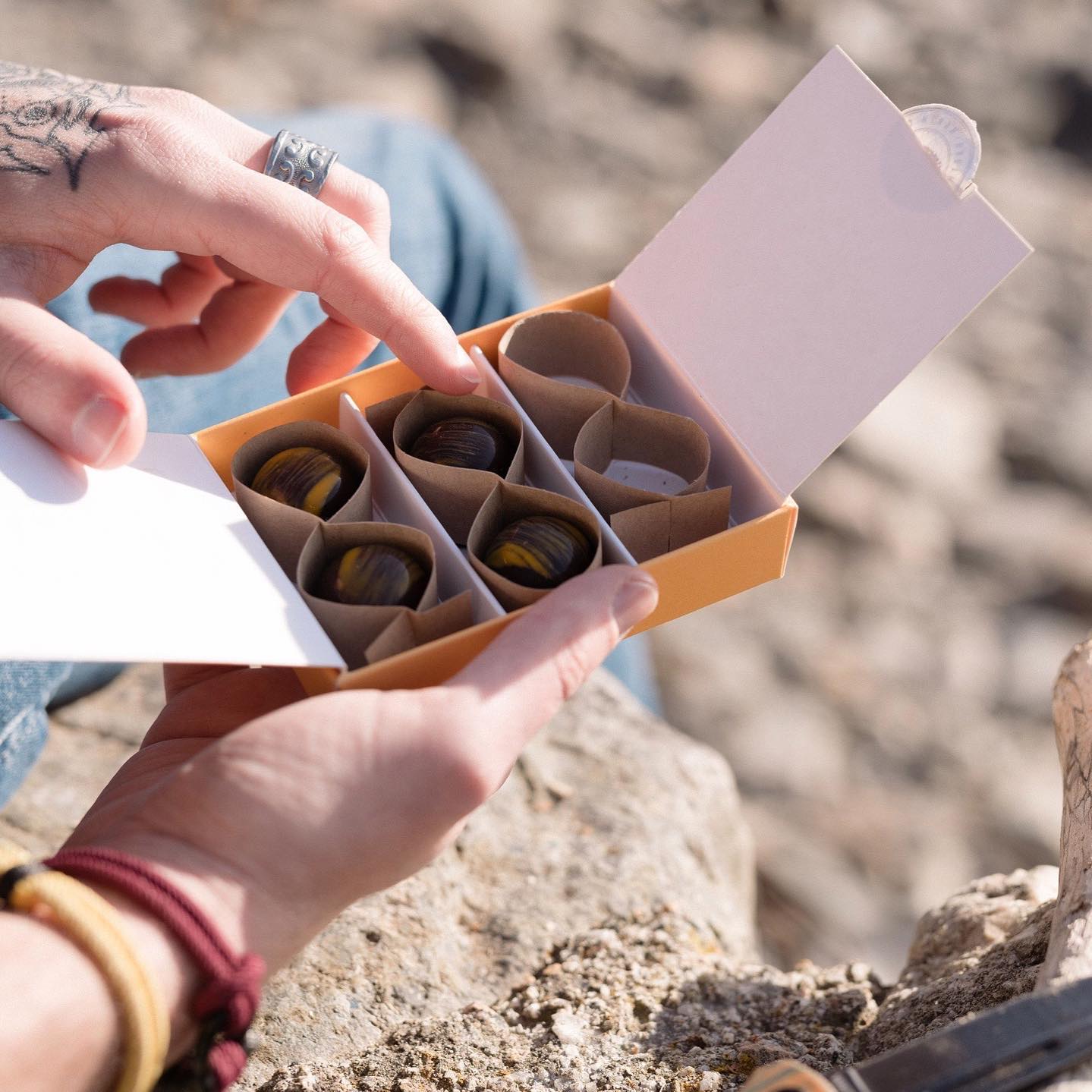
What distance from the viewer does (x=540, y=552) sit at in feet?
5.75

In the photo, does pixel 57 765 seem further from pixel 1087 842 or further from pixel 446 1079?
pixel 1087 842

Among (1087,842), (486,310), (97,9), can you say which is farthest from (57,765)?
(97,9)

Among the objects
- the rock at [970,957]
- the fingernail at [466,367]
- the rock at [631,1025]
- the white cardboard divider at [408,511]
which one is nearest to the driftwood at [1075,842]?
the rock at [970,957]

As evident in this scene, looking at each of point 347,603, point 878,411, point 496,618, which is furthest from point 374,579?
point 878,411

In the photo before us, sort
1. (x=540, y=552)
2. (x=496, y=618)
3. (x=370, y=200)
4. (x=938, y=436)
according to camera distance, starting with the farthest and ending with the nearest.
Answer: (x=938, y=436)
(x=370, y=200)
(x=540, y=552)
(x=496, y=618)

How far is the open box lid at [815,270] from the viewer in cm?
175

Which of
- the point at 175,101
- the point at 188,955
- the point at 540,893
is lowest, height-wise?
the point at 540,893

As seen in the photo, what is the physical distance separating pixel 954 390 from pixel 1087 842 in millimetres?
3198

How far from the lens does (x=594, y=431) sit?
1.97 metres

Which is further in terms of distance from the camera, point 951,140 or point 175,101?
point 175,101

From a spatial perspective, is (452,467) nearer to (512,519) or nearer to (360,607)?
(512,519)

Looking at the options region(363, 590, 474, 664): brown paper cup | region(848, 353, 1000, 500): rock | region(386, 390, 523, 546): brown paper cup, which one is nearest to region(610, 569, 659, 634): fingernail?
region(363, 590, 474, 664): brown paper cup

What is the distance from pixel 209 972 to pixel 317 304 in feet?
5.63

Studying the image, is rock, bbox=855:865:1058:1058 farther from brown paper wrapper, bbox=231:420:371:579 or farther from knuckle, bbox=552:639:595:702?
brown paper wrapper, bbox=231:420:371:579
